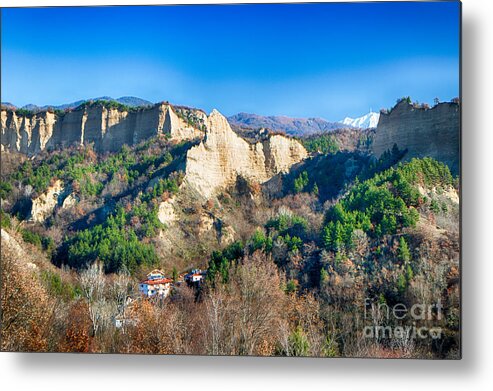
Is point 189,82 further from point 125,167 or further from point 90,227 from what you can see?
point 90,227

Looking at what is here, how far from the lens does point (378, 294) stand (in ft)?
19.1

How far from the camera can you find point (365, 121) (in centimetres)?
642

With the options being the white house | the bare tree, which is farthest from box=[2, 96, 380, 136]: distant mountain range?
the bare tree

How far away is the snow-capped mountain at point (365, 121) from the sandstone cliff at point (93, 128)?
1584 mm

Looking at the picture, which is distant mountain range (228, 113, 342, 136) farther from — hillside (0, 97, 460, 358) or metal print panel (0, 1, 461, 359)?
hillside (0, 97, 460, 358)

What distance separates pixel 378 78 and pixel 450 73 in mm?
834

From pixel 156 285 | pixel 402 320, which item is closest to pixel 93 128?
pixel 156 285

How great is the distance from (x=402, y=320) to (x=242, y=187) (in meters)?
2.35

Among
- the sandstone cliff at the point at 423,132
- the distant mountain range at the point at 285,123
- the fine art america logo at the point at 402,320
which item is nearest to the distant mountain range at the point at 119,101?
the distant mountain range at the point at 285,123

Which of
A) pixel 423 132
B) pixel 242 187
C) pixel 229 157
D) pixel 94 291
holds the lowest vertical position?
pixel 94 291

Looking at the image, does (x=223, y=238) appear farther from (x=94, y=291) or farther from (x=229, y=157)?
(x=94, y=291)

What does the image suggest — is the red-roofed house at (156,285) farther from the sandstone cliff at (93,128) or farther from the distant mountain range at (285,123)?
the distant mountain range at (285,123)

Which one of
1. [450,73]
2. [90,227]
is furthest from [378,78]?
[90,227]

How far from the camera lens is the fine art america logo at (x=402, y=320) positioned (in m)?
5.54
